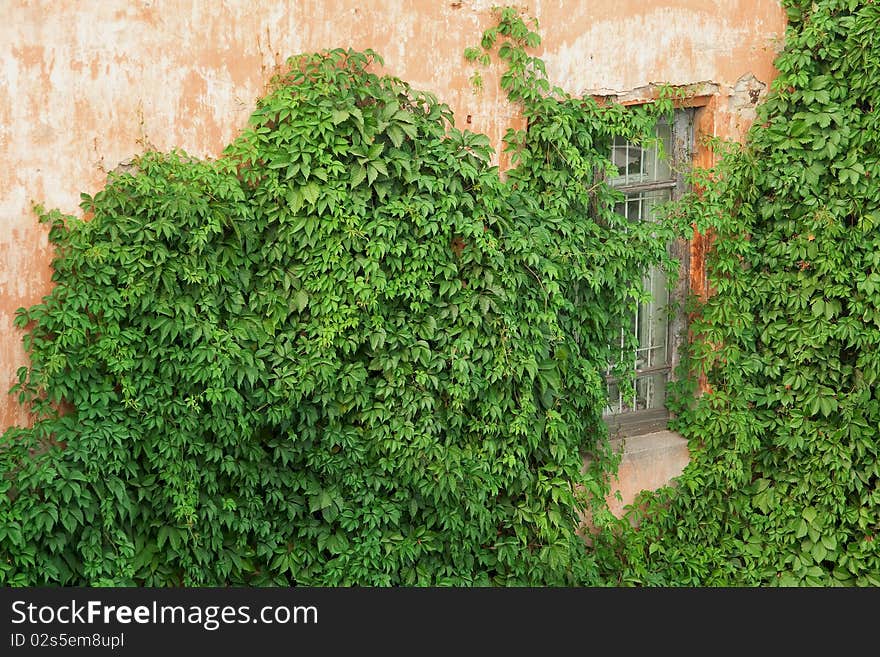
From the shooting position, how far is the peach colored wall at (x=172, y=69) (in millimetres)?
5590

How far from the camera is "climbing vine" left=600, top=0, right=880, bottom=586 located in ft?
24.0

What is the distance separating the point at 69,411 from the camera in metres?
5.79

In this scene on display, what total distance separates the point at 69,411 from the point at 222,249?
3.78 ft

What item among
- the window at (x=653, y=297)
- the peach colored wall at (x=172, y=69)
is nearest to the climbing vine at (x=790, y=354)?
the window at (x=653, y=297)

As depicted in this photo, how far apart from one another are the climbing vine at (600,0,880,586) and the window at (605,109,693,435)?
0.20 meters

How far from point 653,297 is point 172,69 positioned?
3.52 metres

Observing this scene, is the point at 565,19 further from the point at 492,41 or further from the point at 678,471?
the point at 678,471

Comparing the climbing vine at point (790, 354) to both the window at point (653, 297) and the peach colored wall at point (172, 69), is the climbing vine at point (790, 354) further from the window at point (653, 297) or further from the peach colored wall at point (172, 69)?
the peach colored wall at point (172, 69)

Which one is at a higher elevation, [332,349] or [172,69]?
[172,69]

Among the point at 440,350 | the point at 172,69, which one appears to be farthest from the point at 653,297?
the point at 172,69

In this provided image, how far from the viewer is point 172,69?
5.90m

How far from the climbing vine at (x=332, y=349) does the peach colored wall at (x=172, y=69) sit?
124mm

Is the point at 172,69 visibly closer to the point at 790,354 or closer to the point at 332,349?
the point at 332,349

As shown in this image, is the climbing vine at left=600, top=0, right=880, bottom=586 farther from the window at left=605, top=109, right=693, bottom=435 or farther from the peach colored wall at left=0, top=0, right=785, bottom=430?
the peach colored wall at left=0, top=0, right=785, bottom=430
